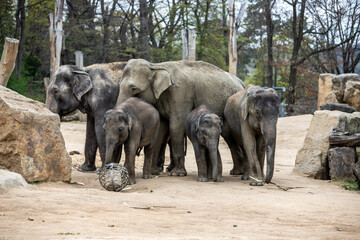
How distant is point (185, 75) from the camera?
407 inches

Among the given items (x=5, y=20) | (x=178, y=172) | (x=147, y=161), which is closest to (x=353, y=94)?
(x=178, y=172)

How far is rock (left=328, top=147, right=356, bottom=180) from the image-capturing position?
9363 millimetres

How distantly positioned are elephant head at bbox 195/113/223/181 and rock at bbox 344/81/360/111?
7000 mm

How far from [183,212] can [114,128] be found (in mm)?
2660

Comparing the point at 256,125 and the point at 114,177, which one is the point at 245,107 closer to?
the point at 256,125

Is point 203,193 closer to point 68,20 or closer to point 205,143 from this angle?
point 205,143

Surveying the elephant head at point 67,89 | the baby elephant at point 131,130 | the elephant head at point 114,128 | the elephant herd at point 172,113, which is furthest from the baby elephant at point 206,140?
the elephant head at point 67,89

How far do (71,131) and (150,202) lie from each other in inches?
458

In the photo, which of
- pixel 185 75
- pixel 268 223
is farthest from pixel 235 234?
pixel 185 75

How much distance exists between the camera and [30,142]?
7.43 m

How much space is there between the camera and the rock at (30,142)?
724 cm

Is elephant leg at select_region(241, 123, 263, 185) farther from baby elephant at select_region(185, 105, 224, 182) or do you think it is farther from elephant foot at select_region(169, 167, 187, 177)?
elephant foot at select_region(169, 167, 187, 177)

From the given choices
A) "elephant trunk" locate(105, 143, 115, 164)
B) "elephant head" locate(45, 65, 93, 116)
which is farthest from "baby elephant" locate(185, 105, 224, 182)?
"elephant head" locate(45, 65, 93, 116)

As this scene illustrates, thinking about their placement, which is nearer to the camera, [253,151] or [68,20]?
[253,151]
